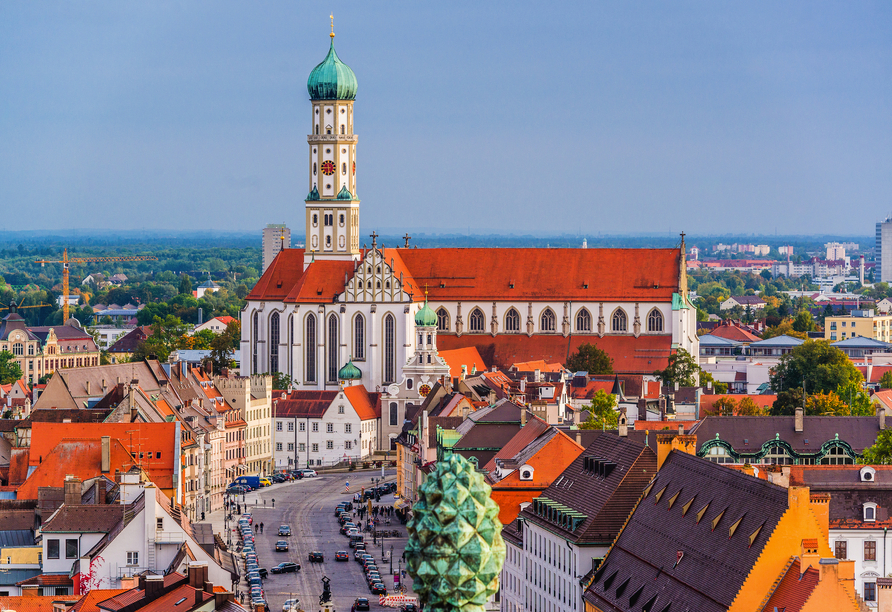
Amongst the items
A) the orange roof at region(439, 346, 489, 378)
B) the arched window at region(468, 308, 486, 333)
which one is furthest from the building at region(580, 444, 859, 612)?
the arched window at region(468, 308, 486, 333)

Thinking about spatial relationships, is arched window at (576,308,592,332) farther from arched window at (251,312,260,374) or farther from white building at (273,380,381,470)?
white building at (273,380,381,470)

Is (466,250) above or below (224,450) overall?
above

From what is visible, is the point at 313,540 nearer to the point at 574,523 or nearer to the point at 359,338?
the point at 574,523

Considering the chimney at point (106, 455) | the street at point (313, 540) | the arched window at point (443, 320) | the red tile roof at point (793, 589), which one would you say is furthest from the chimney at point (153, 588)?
the arched window at point (443, 320)

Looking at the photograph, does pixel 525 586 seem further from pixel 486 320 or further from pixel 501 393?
pixel 486 320

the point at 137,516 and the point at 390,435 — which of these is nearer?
the point at 137,516

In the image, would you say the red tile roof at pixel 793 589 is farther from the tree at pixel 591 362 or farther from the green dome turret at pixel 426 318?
the tree at pixel 591 362

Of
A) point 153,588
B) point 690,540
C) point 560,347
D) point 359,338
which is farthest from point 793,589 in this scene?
point 560,347

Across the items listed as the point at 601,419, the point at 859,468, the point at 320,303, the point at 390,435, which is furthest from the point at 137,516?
the point at 320,303
